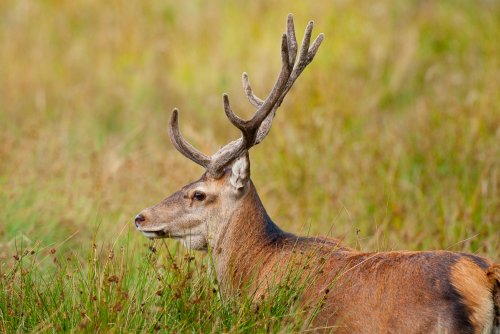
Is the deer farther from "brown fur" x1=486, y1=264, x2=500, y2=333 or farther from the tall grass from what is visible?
the tall grass

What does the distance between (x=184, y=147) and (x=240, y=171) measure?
470 millimetres

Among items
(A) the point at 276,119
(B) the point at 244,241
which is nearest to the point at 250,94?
(B) the point at 244,241

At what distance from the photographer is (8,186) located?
812cm

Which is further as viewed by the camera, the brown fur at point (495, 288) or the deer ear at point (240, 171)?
the deer ear at point (240, 171)

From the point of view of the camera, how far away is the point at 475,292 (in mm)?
4750

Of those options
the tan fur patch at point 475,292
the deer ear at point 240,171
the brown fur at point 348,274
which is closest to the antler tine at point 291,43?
the deer ear at point 240,171

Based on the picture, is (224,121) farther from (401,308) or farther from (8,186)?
(401,308)

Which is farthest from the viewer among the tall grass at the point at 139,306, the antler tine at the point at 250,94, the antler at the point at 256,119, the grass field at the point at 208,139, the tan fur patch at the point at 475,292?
the antler tine at the point at 250,94

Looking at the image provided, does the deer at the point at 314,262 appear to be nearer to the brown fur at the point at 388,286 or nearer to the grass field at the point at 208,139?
the brown fur at the point at 388,286

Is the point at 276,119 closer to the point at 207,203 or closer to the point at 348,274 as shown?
the point at 207,203

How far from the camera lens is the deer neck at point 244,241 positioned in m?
6.07

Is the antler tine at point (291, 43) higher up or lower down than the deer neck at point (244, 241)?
higher up

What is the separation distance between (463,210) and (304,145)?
7.62ft

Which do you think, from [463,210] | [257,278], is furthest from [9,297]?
[463,210]
